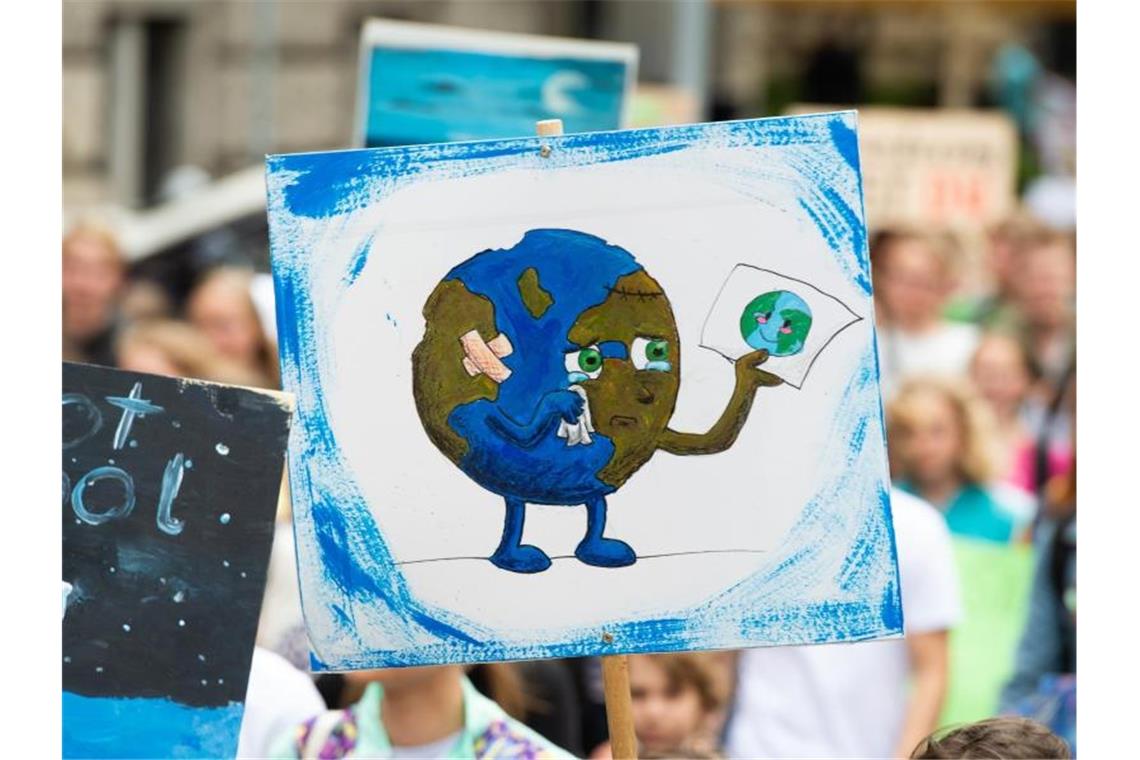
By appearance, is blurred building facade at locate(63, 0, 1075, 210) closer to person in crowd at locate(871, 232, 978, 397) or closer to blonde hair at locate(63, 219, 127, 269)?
blonde hair at locate(63, 219, 127, 269)

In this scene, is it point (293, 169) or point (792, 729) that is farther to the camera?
point (792, 729)

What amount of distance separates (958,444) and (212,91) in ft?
26.1

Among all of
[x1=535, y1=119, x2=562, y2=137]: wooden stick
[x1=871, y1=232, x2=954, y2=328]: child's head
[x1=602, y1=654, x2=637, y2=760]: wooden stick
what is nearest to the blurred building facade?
[x1=871, y1=232, x2=954, y2=328]: child's head

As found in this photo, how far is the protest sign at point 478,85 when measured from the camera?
14.6 feet

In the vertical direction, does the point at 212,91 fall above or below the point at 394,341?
above

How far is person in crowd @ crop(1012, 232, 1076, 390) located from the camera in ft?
21.8

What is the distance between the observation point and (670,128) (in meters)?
2.33

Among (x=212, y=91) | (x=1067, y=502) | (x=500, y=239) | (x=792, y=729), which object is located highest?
(x=212, y=91)

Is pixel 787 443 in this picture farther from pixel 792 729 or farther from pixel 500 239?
pixel 792 729

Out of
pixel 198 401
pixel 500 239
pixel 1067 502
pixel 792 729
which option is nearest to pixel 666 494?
pixel 500 239

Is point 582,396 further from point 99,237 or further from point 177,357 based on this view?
point 99,237

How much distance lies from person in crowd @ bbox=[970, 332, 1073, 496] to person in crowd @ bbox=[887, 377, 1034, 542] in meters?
0.89
